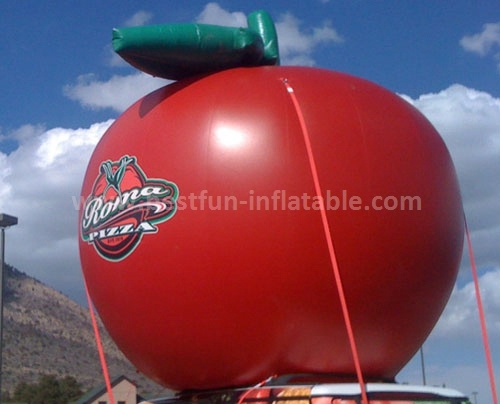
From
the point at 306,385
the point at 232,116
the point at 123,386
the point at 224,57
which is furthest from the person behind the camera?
the point at 123,386

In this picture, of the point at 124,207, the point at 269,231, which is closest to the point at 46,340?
the point at 124,207

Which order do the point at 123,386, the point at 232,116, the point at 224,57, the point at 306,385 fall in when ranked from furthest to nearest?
the point at 123,386, the point at 224,57, the point at 232,116, the point at 306,385

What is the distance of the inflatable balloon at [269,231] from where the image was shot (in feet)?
24.9

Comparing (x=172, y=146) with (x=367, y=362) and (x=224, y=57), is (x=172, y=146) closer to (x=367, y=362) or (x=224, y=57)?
(x=224, y=57)

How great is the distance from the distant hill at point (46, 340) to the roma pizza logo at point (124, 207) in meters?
38.8

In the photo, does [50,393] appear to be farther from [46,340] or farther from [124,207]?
[124,207]

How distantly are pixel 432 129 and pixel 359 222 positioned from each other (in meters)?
1.87

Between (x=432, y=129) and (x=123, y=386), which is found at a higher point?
(x=432, y=129)

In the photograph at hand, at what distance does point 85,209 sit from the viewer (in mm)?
8898

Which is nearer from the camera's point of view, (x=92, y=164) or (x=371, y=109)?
(x=371, y=109)

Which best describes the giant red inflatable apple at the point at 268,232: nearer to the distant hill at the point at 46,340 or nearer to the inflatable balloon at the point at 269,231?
the inflatable balloon at the point at 269,231

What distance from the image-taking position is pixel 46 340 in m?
67.3

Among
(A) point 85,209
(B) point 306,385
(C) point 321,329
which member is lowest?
(B) point 306,385

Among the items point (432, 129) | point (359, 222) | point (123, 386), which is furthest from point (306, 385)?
point (123, 386)
